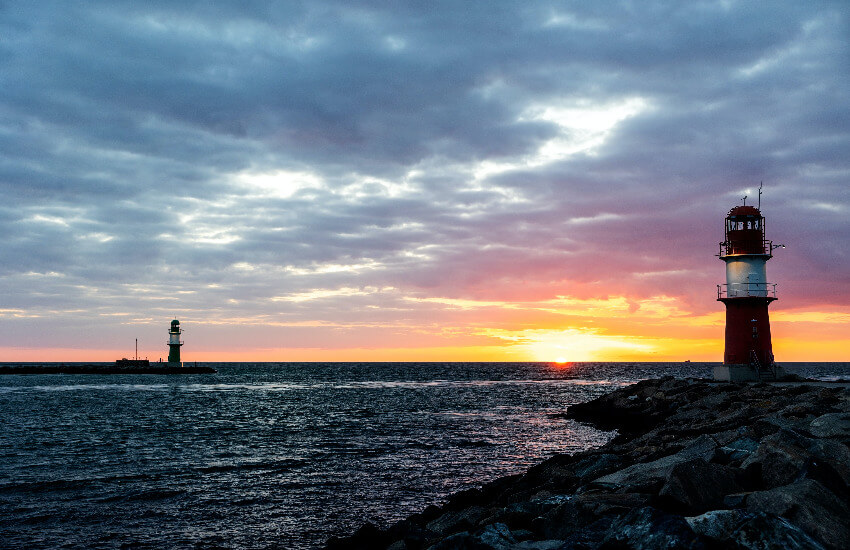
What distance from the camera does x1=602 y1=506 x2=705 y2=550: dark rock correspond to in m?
6.25

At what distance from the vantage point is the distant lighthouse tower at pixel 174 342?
125675 millimetres

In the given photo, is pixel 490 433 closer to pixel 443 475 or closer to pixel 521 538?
pixel 443 475

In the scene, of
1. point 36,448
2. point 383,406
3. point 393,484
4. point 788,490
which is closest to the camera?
point 788,490

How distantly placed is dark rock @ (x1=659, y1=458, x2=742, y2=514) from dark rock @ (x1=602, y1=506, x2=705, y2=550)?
1.75 meters

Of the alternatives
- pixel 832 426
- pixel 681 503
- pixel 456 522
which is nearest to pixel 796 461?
pixel 681 503

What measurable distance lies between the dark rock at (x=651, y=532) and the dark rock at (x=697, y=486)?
1747mm

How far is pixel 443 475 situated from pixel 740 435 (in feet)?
33.4

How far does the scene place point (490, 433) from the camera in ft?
104

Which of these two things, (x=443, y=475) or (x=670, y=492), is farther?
(x=443, y=475)

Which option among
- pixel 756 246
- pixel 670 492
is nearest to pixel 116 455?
pixel 670 492

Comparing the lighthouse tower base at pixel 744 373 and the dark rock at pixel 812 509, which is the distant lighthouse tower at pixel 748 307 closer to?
the lighthouse tower base at pixel 744 373

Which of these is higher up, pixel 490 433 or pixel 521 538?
pixel 521 538

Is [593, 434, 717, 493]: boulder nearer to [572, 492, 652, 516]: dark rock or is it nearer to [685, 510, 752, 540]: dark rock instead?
[572, 492, 652, 516]: dark rock

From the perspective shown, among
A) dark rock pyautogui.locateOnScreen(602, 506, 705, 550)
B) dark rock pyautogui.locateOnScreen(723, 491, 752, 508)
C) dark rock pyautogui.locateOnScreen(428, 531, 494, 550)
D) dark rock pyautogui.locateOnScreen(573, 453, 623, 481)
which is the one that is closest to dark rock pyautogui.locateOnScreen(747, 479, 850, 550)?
dark rock pyautogui.locateOnScreen(723, 491, 752, 508)
